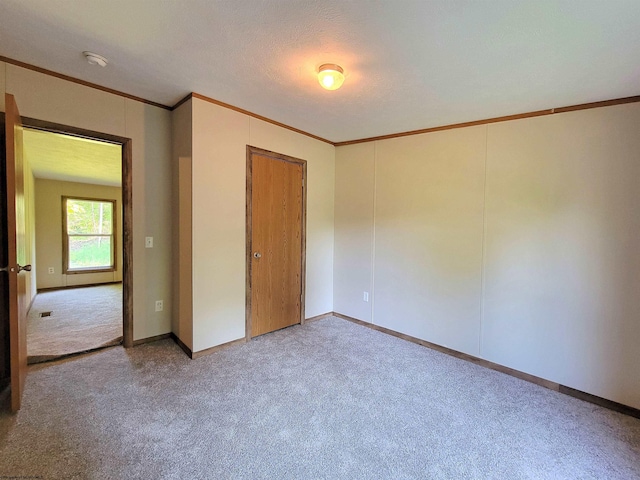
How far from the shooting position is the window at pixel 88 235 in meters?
6.04

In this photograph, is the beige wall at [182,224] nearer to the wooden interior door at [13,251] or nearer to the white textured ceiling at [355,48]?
the white textured ceiling at [355,48]

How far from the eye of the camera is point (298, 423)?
189cm

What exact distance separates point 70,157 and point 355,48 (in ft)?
15.5

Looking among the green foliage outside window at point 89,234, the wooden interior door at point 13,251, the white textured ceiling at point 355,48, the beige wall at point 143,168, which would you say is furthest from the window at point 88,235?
the wooden interior door at point 13,251

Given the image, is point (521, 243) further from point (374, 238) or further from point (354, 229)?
point (354, 229)

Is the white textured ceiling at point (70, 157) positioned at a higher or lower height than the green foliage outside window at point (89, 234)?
higher

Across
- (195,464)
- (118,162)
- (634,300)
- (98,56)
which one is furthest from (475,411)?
(118,162)

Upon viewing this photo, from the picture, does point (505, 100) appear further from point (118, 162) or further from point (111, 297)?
point (111, 297)

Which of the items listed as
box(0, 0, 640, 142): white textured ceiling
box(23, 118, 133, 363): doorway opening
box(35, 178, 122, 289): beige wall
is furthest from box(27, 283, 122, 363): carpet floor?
box(0, 0, 640, 142): white textured ceiling

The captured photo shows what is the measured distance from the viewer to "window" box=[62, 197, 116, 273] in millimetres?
6039

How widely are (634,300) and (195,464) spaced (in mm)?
3223

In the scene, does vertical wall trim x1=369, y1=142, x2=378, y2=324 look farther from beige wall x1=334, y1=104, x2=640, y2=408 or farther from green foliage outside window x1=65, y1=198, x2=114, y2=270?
green foliage outside window x1=65, y1=198, x2=114, y2=270

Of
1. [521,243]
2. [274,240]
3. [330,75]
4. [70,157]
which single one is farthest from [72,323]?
[521,243]

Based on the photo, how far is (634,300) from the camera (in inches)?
84.7
